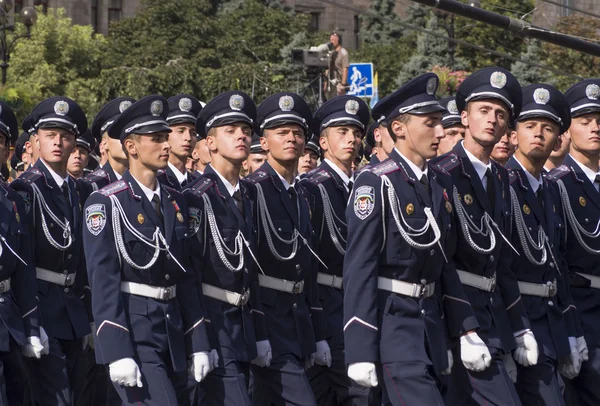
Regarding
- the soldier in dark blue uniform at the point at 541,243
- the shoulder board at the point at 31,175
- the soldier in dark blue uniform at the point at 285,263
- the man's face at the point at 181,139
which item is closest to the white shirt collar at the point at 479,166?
the soldier in dark blue uniform at the point at 541,243

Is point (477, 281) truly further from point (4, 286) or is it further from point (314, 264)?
point (4, 286)

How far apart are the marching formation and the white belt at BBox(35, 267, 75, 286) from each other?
1 cm

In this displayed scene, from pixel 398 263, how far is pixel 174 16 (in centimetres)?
3604

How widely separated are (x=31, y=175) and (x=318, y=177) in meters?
2.09

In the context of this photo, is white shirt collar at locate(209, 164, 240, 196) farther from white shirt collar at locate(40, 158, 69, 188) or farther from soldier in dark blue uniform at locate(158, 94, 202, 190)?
soldier in dark blue uniform at locate(158, 94, 202, 190)

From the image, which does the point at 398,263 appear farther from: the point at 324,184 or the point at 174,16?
the point at 174,16

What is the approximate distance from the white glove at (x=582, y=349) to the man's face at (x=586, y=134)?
1392 millimetres

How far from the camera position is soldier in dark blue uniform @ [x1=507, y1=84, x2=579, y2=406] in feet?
27.7

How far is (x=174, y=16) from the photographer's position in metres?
42.9

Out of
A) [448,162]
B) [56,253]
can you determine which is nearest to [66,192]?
[56,253]

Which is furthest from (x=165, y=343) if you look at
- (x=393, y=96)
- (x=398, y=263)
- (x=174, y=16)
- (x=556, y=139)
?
(x=174, y=16)

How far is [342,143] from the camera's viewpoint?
10.6m

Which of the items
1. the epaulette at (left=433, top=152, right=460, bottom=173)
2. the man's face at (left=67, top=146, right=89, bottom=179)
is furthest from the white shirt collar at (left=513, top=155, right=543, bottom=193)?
the man's face at (left=67, top=146, right=89, bottom=179)

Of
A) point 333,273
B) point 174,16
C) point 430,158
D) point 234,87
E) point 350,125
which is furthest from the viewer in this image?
point 174,16
